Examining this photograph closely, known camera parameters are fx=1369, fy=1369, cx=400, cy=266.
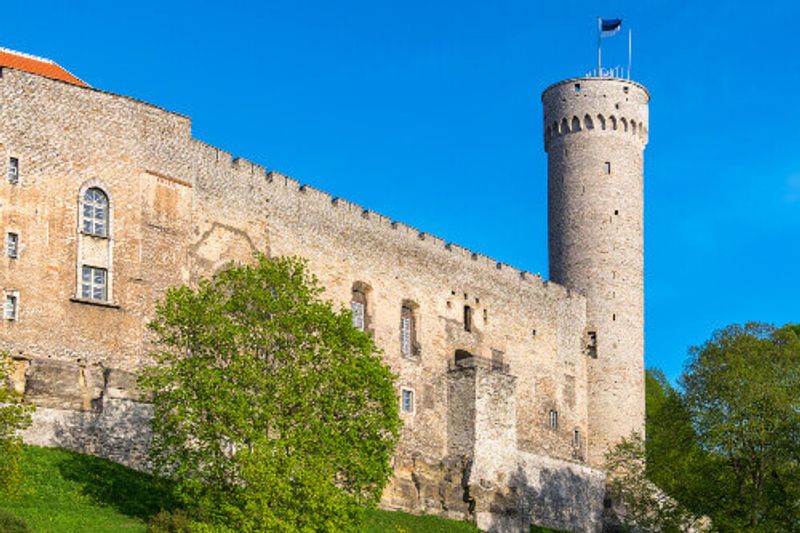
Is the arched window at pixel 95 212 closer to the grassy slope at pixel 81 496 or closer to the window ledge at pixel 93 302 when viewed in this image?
the window ledge at pixel 93 302

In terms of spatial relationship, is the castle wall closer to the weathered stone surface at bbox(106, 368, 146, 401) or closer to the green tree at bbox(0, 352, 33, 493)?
the weathered stone surface at bbox(106, 368, 146, 401)

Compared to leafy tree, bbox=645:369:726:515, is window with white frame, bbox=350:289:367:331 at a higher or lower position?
higher

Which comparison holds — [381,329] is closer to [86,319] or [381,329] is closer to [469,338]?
[469,338]

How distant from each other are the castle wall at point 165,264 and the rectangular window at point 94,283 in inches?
10.3

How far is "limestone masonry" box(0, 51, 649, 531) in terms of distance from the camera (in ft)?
118

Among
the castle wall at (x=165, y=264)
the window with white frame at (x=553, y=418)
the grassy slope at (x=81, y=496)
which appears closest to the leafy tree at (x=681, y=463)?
the castle wall at (x=165, y=264)

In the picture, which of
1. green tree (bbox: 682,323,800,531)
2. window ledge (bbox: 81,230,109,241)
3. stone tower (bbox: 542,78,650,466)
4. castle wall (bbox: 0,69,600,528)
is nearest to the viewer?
castle wall (bbox: 0,69,600,528)

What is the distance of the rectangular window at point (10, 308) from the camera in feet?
115

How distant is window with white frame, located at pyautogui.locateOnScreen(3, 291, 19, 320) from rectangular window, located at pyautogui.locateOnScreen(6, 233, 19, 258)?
40.9 inches

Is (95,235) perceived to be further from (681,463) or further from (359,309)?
(681,463)

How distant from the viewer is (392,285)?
4769 cm

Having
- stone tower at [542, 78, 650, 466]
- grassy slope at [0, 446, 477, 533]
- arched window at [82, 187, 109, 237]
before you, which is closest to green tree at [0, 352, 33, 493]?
grassy slope at [0, 446, 477, 533]

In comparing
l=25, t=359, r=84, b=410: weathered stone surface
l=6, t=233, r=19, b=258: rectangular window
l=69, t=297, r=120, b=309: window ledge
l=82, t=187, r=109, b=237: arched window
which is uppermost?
l=82, t=187, r=109, b=237: arched window

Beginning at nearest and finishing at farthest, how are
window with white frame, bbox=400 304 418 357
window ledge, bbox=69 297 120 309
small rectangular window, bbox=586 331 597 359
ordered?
window ledge, bbox=69 297 120 309 < window with white frame, bbox=400 304 418 357 < small rectangular window, bbox=586 331 597 359
